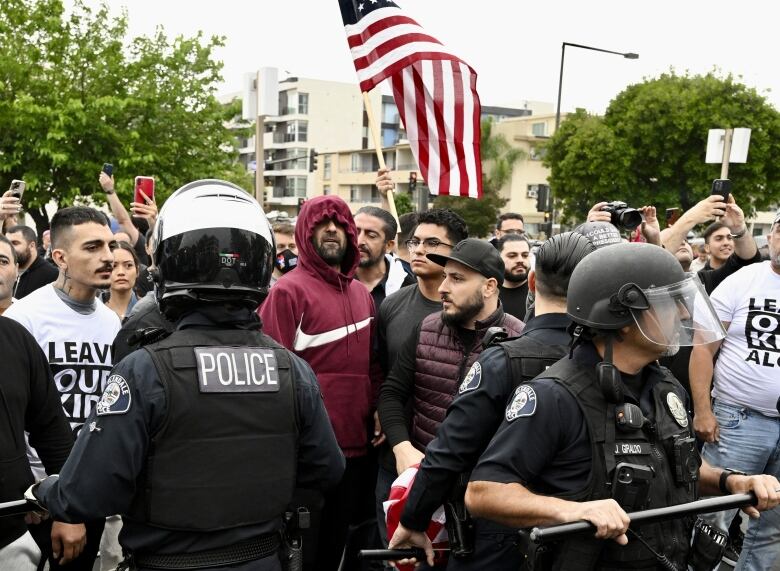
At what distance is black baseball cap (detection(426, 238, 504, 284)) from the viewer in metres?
3.76

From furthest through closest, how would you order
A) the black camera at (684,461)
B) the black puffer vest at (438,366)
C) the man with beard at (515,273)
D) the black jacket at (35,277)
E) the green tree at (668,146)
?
1. the green tree at (668,146)
2. the black jacket at (35,277)
3. the man with beard at (515,273)
4. the black puffer vest at (438,366)
5. the black camera at (684,461)

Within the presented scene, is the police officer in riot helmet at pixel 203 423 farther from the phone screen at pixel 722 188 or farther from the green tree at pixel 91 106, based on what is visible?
the green tree at pixel 91 106

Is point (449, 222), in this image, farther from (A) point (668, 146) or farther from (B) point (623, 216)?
(A) point (668, 146)

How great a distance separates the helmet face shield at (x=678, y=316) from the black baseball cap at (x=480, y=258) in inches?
51.8

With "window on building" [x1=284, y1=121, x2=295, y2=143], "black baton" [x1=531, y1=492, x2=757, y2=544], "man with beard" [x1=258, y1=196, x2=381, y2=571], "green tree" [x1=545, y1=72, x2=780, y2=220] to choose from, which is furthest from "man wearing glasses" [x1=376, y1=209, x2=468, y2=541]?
"window on building" [x1=284, y1=121, x2=295, y2=143]

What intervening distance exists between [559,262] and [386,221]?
2709 millimetres

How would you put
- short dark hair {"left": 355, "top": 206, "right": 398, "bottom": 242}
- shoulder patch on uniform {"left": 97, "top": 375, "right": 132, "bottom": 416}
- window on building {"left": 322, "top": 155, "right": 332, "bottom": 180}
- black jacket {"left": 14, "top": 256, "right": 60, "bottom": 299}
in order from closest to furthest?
1. shoulder patch on uniform {"left": 97, "top": 375, "right": 132, "bottom": 416}
2. short dark hair {"left": 355, "top": 206, "right": 398, "bottom": 242}
3. black jacket {"left": 14, "top": 256, "right": 60, "bottom": 299}
4. window on building {"left": 322, "top": 155, "right": 332, "bottom": 180}

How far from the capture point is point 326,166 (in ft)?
267

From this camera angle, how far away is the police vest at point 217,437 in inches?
88.0

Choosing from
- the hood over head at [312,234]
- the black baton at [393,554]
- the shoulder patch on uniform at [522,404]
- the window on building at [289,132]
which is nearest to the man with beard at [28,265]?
the hood over head at [312,234]

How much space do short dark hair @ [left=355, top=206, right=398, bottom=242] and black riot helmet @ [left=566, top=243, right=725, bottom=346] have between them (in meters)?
3.10

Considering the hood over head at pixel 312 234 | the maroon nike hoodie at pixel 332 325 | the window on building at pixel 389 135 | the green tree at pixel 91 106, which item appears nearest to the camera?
the maroon nike hoodie at pixel 332 325

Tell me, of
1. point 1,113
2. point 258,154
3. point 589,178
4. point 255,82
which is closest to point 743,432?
point 258,154

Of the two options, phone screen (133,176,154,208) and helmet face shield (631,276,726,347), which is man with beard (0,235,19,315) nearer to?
phone screen (133,176,154,208)
